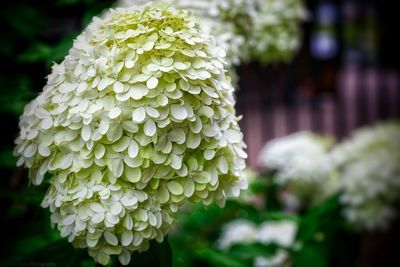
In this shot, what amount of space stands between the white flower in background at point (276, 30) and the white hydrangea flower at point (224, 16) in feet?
0.92

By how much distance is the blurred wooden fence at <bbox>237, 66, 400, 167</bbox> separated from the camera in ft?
17.8

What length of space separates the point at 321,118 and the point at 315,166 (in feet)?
12.6

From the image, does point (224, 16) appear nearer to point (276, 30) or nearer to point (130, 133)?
point (276, 30)

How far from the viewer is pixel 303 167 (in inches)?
88.7

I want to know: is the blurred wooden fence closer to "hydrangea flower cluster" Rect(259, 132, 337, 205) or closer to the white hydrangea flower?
"hydrangea flower cluster" Rect(259, 132, 337, 205)

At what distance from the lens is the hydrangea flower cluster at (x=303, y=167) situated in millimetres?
2264

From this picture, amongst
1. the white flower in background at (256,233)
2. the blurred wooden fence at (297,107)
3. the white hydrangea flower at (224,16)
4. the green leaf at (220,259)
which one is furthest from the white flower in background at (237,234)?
the blurred wooden fence at (297,107)

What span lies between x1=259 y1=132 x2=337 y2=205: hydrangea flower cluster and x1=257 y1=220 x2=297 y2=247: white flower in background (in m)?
0.15

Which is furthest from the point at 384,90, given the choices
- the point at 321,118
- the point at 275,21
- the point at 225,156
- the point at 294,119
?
the point at 225,156

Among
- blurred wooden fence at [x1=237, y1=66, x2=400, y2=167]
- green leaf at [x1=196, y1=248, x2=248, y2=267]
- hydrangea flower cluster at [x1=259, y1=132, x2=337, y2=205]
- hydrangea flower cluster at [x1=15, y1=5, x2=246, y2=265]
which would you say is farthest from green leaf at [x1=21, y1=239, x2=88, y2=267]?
blurred wooden fence at [x1=237, y1=66, x2=400, y2=167]

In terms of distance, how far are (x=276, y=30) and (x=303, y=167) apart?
23.8 inches

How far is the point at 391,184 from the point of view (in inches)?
81.4

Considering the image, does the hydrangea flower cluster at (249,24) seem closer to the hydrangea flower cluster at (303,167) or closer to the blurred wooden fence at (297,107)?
the hydrangea flower cluster at (303,167)

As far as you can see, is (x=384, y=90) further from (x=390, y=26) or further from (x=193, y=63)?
(x=193, y=63)
